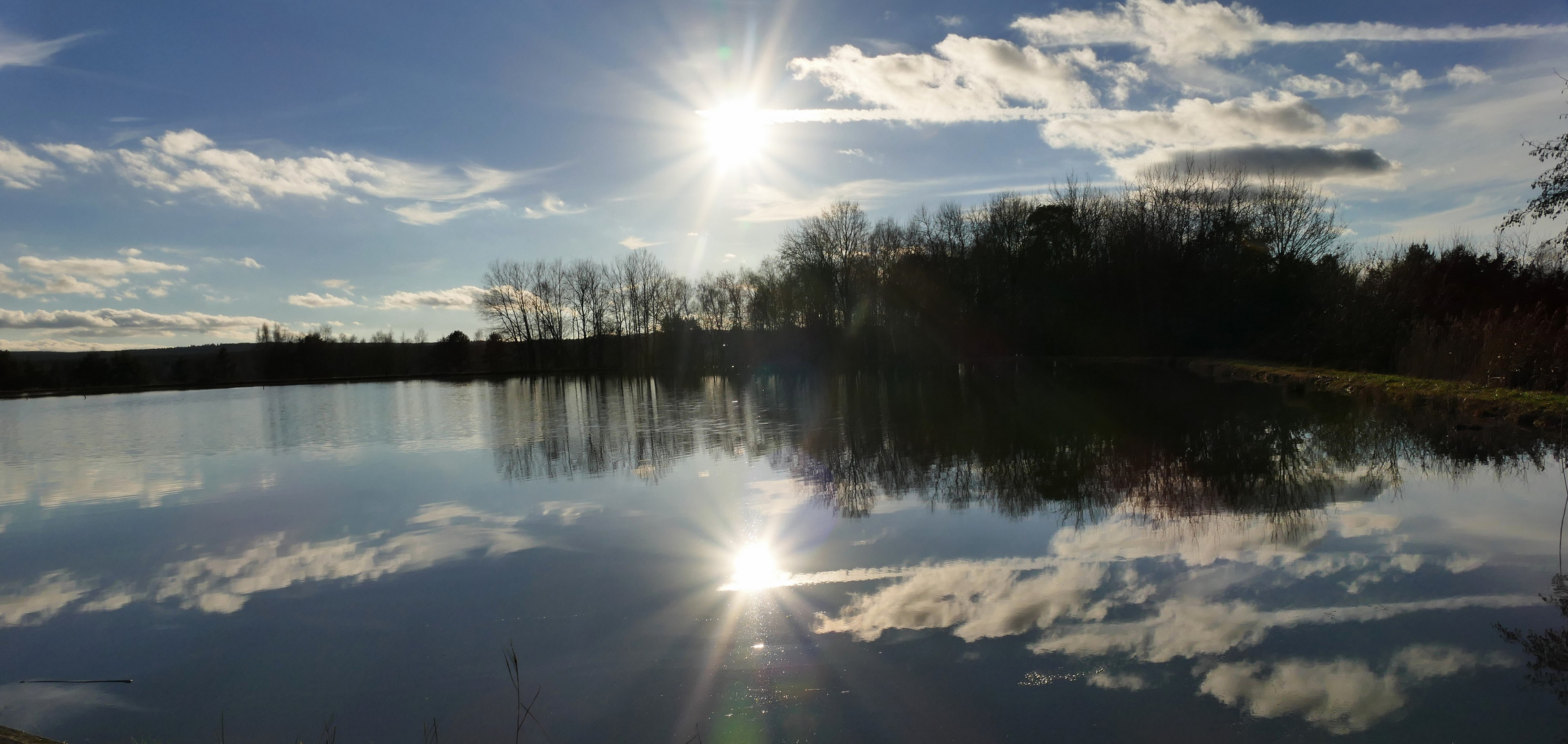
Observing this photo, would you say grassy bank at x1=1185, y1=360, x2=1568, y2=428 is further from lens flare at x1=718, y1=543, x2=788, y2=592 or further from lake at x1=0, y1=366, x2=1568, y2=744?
lens flare at x1=718, y1=543, x2=788, y2=592

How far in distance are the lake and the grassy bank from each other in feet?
2.99

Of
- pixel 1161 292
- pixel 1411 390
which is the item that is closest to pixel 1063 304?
pixel 1161 292

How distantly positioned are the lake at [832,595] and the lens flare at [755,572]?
0.10 ft

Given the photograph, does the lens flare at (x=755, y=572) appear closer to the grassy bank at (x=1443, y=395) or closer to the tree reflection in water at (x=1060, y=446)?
the tree reflection in water at (x=1060, y=446)

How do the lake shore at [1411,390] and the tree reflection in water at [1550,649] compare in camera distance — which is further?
the lake shore at [1411,390]

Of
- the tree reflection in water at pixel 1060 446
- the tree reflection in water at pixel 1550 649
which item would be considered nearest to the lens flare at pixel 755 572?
the tree reflection in water at pixel 1060 446

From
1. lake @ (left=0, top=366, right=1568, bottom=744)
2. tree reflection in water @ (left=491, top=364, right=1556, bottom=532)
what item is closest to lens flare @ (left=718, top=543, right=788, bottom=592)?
lake @ (left=0, top=366, right=1568, bottom=744)

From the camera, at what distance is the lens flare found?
5.84 meters

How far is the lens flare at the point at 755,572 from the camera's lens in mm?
5836

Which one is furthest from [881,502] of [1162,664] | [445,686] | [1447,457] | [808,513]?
[1447,457]

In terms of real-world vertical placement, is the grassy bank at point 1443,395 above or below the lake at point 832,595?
above

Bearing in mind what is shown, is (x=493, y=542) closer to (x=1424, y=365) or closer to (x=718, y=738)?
(x=718, y=738)

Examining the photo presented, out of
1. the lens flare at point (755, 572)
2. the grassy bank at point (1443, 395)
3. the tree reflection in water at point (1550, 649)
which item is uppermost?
the grassy bank at point (1443, 395)

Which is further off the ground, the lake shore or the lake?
the lake shore
